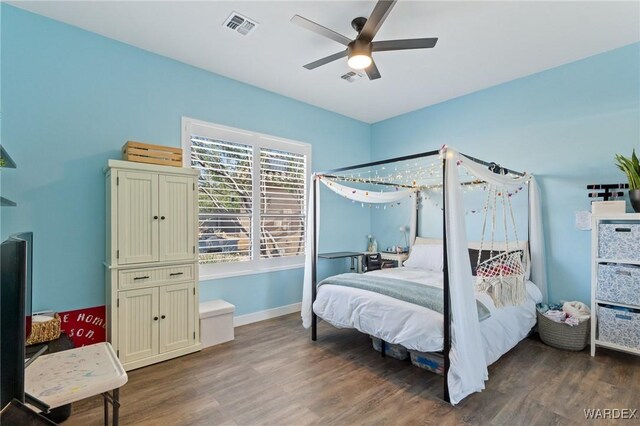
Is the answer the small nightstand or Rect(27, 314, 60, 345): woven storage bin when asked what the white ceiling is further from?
Rect(27, 314, 60, 345): woven storage bin

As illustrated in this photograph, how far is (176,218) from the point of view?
123 inches

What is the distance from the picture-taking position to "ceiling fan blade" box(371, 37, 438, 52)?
8.03 feet

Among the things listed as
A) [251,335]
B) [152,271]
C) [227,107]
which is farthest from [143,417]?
[227,107]

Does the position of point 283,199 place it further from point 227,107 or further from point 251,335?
point 251,335

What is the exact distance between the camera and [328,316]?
10.7 feet

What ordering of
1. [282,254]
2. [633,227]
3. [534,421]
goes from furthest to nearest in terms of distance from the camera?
[282,254], [633,227], [534,421]

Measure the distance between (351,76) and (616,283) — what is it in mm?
3507

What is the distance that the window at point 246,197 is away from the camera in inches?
→ 147

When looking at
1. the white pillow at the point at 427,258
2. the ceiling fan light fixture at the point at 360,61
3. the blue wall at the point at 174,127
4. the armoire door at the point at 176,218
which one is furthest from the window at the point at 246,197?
the ceiling fan light fixture at the point at 360,61

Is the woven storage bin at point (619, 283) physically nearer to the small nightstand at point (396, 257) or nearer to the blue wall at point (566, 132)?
the blue wall at point (566, 132)

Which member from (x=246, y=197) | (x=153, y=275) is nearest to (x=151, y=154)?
(x=153, y=275)

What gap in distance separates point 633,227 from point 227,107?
4450 millimetres

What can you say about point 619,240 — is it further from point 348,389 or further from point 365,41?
point 365,41

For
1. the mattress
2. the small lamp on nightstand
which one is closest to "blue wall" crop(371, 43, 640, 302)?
the mattress
